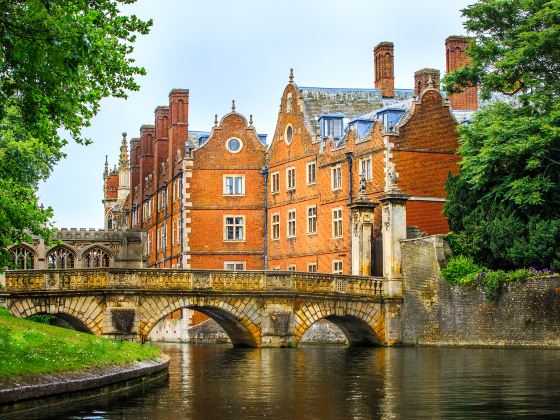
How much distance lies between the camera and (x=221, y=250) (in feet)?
192

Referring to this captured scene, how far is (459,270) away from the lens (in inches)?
1506

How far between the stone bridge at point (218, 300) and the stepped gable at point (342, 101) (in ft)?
57.5

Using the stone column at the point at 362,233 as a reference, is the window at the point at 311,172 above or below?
above

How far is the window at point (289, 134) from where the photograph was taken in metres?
55.5

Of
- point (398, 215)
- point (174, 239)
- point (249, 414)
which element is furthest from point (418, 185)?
point (249, 414)

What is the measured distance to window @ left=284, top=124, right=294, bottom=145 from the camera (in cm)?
5550

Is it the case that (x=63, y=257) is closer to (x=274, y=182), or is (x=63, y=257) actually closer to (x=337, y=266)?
(x=274, y=182)

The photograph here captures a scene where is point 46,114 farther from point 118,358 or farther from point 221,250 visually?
point 221,250

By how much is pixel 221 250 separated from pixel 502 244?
2435cm

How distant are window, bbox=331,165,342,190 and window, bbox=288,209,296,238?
4.81 metres

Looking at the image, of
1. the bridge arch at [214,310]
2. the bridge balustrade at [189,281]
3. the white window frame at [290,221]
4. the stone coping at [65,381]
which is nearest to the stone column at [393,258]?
the bridge balustrade at [189,281]

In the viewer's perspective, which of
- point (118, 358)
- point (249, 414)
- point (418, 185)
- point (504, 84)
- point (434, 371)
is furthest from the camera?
point (418, 185)

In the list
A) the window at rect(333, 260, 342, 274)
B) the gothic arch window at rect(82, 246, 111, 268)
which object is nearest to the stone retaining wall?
the window at rect(333, 260, 342, 274)

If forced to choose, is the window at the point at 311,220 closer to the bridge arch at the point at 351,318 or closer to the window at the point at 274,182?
the window at the point at 274,182
